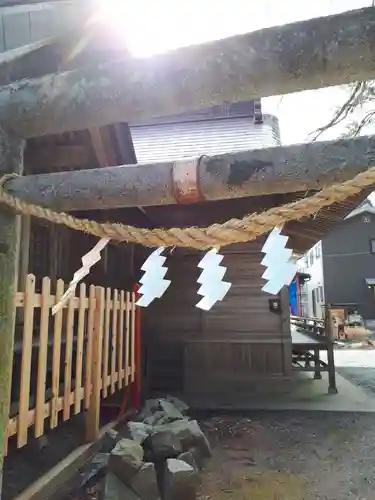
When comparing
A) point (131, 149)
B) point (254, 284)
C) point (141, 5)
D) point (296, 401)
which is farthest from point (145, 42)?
point (296, 401)

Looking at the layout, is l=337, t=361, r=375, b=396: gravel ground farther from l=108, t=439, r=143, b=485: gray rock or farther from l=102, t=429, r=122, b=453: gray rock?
l=108, t=439, r=143, b=485: gray rock

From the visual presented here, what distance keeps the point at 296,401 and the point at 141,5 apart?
6.14 meters

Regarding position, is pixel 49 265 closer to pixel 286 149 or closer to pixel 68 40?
pixel 68 40

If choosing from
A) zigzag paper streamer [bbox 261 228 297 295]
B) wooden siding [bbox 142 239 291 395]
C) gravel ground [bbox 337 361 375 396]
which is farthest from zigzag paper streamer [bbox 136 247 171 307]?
gravel ground [bbox 337 361 375 396]

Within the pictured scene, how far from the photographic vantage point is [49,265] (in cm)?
543

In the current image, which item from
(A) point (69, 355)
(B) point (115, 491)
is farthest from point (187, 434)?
(A) point (69, 355)

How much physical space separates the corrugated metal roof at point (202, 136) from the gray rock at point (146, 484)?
21.1 ft

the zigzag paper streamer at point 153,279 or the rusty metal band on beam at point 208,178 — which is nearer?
the rusty metal band on beam at point 208,178

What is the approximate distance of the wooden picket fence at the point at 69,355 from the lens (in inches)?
120

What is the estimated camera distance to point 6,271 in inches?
67.9

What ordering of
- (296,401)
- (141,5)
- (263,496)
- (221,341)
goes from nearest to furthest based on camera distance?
(263,496) → (141,5) → (296,401) → (221,341)

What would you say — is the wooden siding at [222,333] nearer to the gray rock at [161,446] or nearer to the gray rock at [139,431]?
the gray rock at [139,431]

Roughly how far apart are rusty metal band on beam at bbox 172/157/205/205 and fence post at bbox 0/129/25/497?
732mm

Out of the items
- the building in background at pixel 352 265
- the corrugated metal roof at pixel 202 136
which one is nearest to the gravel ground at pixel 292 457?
the corrugated metal roof at pixel 202 136
